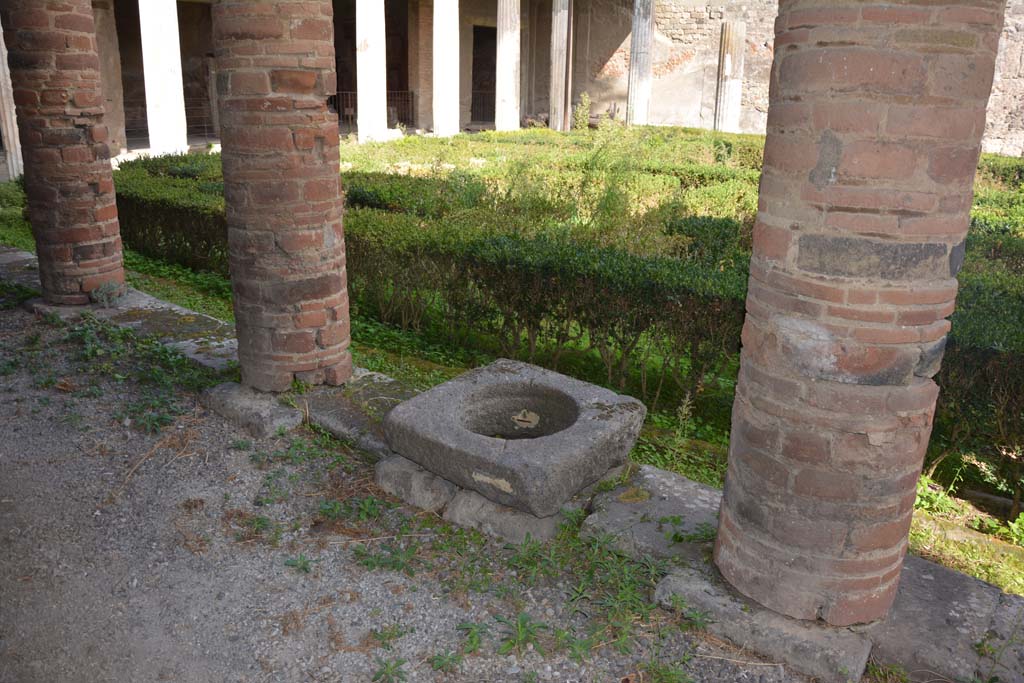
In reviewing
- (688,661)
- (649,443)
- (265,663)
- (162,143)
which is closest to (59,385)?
(265,663)

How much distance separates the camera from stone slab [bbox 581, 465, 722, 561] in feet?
10.7

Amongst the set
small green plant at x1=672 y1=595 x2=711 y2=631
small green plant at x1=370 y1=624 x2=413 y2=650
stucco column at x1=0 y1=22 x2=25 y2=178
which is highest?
stucco column at x1=0 y1=22 x2=25 y2=178

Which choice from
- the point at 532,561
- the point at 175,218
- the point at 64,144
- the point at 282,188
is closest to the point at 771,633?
the point at 532,561

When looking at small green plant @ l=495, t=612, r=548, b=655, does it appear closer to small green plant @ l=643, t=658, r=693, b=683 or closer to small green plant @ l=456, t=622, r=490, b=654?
small green plant @ l=456, t=622, r=490, b=654

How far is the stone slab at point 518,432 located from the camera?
11.0ft

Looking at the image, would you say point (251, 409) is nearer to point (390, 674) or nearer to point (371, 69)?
point (390, 674)

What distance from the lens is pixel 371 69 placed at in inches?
707

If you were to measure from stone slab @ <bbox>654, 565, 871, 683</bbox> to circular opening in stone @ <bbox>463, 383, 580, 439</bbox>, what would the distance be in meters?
1.22

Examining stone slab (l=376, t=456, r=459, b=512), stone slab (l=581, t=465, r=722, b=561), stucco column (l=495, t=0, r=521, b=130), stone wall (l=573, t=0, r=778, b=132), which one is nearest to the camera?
stone slab (l=581, t=465, r=722, b=561)

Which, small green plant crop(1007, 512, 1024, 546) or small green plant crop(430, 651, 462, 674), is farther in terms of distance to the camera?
small green plant crop(1007, 512, 1024, 546)

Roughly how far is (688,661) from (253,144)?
10.6 feet

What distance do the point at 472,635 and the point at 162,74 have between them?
48.4 feet

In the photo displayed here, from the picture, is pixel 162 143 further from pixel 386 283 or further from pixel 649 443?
pixel 649 443

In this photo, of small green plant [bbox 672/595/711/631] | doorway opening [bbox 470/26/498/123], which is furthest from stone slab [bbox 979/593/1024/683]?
doorway opening [bbox 470/26/498/123]
